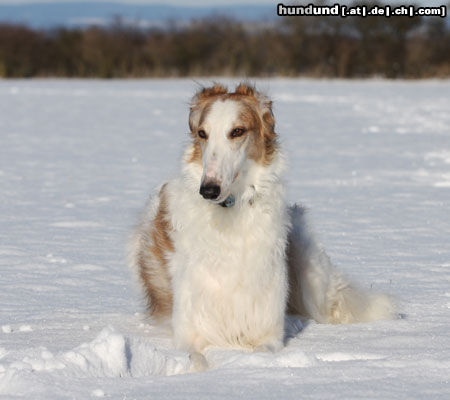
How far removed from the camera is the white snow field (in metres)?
3.80

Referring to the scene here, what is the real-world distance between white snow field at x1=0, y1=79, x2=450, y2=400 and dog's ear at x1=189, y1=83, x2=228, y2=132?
0.57 feet

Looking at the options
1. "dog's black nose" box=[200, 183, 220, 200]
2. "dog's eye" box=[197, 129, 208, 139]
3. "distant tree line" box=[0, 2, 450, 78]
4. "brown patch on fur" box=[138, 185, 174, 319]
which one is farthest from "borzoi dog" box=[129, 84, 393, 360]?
"distant tree line" box=[0, 2, 450, 78]

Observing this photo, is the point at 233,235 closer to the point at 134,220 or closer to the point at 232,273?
the point at 232,273

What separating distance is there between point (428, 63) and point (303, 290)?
30.1 meters

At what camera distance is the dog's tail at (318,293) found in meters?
5.55

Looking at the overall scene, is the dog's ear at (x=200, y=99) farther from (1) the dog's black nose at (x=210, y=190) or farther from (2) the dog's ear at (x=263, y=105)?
(1) the dog's black nose at (x=210, y=190)

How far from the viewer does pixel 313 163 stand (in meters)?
13.5

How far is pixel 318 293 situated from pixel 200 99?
144 cm

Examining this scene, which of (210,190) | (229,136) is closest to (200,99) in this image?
(229,136)

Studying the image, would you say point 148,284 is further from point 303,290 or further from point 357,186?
point 357,186

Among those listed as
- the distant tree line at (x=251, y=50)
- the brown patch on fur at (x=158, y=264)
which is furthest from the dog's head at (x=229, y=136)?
the distant tree line at (x=251, y=50)

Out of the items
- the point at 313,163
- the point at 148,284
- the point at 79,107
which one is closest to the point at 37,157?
the point at 313,163

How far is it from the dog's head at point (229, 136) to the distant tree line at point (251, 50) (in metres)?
27.4

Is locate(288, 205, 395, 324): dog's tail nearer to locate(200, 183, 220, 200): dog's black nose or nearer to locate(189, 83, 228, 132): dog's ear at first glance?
locate(189, 83, 228, 132): dog's ear
